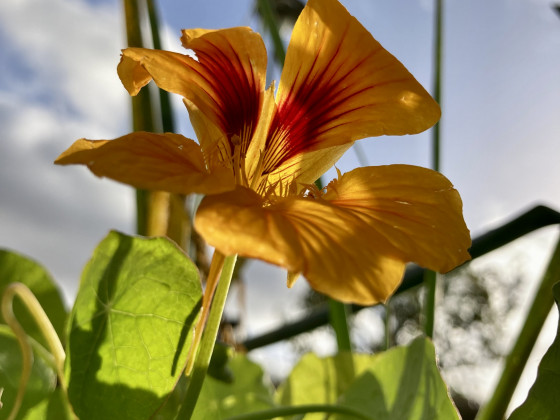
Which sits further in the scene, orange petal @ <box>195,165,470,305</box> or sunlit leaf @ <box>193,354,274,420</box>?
sunlit leaf @ <box>193,354,274,420</box>

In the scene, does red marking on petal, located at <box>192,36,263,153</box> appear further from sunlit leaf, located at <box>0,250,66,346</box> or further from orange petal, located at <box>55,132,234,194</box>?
sunlit leaf, located at <box>0,250,66,346</box>

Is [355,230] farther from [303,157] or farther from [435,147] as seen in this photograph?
[435,147]

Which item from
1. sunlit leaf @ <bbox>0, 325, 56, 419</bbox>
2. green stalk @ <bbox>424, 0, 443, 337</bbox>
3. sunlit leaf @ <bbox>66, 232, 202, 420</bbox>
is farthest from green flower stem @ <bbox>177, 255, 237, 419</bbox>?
green stalk @ <bbox>424, 0, 443, 337</bbox>

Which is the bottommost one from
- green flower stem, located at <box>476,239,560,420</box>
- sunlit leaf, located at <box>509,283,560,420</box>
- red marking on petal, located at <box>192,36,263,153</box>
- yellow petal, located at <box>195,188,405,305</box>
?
green flower stem, located at <box>476,239,560,420</box>

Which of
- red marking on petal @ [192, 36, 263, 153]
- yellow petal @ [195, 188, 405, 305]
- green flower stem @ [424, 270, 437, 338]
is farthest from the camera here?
green flower stem @ [424, 270, 437, 338]

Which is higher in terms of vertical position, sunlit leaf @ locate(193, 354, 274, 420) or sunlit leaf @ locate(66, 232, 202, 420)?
sunlit leaf @ locate(66, 232, 202, 420)

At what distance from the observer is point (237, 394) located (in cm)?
40

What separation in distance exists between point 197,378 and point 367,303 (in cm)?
9

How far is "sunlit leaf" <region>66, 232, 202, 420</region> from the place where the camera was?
25 cm

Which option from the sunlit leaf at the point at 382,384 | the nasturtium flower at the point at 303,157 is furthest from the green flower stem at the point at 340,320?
the nasturtium flower at the point at 303,157

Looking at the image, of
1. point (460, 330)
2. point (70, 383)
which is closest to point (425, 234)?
point (70, 383)

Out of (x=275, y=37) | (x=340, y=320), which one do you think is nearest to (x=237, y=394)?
(x=340, y=320)

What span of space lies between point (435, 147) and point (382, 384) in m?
0.25

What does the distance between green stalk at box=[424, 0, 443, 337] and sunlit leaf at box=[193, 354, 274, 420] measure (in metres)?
0.13
